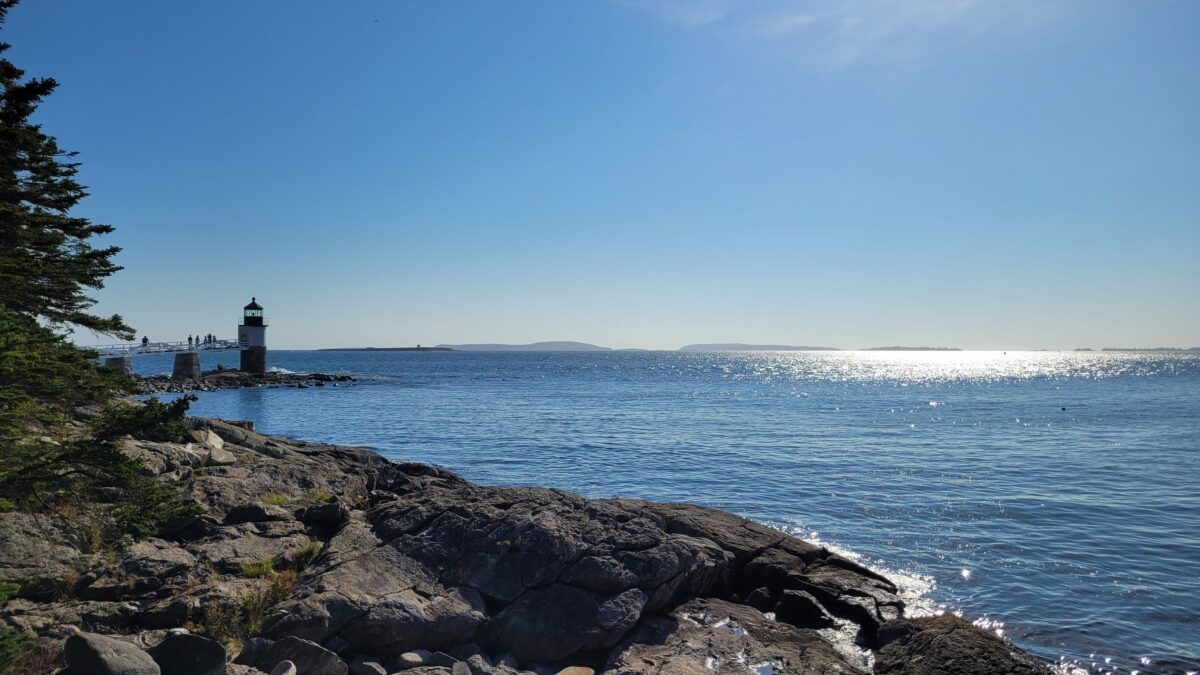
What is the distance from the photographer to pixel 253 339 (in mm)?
77000

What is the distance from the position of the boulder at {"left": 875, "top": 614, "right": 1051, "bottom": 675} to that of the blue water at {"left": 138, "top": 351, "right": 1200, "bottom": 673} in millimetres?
2645

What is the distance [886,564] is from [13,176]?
20077 millimetres

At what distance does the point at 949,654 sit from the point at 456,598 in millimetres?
7410

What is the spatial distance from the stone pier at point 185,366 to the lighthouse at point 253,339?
522 cm

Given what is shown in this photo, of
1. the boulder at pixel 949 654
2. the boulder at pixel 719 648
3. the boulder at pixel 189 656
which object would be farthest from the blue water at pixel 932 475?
the boulder at pixel 189 656

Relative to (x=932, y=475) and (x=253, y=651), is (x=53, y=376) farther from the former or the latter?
(x=932, y=475)

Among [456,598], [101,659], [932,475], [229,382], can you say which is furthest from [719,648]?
[229,382]

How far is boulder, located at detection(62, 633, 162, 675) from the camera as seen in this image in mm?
7285

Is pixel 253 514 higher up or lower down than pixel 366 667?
higher up

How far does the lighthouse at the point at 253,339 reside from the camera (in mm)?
76000

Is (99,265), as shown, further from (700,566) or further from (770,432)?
(770,432)

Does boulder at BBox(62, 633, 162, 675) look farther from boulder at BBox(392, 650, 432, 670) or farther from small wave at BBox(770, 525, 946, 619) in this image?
small wave at BBox(770, 525, 946, 619)

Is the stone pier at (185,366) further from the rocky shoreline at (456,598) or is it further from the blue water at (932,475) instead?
the rocky shoreline at (456,598)

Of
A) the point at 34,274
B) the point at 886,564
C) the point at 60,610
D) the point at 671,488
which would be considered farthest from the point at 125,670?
the point at 671,488
